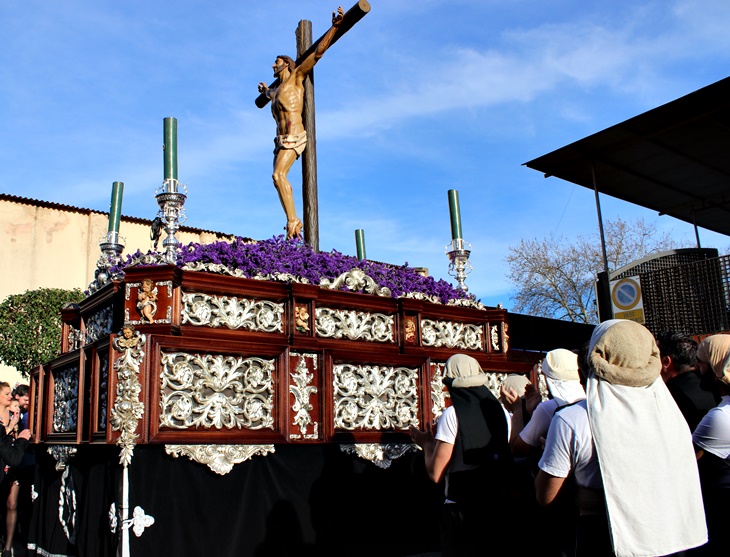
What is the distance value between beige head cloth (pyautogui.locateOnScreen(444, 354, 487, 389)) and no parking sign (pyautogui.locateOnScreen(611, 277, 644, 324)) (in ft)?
29.9

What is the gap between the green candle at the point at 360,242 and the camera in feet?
23.8

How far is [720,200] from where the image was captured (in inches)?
519

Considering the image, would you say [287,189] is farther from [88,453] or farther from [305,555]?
[305,555]

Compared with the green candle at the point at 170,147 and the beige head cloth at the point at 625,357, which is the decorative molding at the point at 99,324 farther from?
the beige head cloth at the point at 625,357

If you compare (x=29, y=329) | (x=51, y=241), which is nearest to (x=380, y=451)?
(x=29, y=329)

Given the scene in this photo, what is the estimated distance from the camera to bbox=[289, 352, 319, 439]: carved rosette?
4.46m

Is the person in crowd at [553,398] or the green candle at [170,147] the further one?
the green candle at [170,147]

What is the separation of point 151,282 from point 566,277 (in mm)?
30430

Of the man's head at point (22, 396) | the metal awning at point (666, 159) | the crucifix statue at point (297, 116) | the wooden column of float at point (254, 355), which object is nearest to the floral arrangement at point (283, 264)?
the wooden column of float at point (254, 355)

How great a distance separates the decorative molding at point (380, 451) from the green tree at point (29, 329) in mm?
14573

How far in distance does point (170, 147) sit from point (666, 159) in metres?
9.09

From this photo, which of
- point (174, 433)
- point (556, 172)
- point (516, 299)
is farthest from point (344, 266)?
point (516, 299)

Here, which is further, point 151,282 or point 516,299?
point 516,299

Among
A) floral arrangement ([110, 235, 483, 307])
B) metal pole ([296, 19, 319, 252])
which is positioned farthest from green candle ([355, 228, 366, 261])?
floral arrangement ([110, 235, 483, 307])
